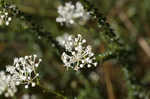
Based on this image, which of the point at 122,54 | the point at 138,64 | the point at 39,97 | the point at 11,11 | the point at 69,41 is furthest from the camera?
the point at 138,64

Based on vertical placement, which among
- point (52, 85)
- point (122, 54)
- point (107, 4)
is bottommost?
point (122, 54)

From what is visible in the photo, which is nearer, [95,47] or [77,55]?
[77,55]

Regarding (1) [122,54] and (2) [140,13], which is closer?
(1) [122,54]

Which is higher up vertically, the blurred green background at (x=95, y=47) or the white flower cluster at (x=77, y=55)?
the blurred green background at (x=95, y=47)

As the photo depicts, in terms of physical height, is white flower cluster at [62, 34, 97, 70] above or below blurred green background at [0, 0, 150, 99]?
below

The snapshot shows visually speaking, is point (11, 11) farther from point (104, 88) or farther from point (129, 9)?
point (129, 9)


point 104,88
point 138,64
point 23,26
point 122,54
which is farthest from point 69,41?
point 138,64

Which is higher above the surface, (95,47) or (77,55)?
(95,47)

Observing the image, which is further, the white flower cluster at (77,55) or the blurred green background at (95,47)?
the blurred green background at (95,47)

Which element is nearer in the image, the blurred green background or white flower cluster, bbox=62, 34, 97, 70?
white flower cluster, bbox=62, 34, 97, 70

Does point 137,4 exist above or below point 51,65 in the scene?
above

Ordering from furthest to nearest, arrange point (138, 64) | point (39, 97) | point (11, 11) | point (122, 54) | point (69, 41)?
point (138, 64) → point (39, 97) → point (122, 54) → point (11, 11) → point (69, 41)
